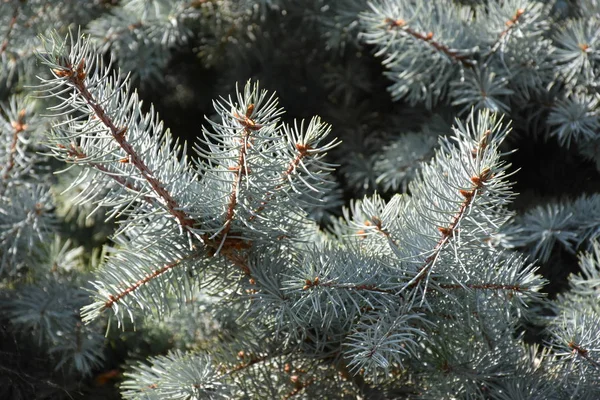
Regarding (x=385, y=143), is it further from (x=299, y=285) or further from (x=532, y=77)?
(x=299, y=285)

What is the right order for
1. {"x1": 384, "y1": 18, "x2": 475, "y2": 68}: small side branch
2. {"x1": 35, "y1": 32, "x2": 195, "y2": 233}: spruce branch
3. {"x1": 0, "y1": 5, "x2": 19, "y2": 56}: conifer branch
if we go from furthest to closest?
1. {"x1": 0, "y1": 5, "x2": 19, "y2": 56}: conifer branch
2. {"x1": 384, "y1": 18, "x2": 475, "y2": 68}: small side branch
3. {"x1": 35, "y1": 32, "x2": 195, "y2": 233}: spruce branch

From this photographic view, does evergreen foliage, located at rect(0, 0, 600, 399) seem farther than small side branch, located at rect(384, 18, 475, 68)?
No

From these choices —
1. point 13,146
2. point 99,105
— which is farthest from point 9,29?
point 99,105

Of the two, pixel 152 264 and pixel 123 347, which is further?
pixel 123 347

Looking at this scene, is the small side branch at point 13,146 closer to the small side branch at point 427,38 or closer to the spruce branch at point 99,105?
the spruce branch at point 99,105

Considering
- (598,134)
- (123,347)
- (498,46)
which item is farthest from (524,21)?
(123,347)

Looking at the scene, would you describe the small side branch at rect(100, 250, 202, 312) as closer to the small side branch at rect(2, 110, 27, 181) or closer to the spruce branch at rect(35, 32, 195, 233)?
the spruce branch at rect(35, 32, 195, 233)

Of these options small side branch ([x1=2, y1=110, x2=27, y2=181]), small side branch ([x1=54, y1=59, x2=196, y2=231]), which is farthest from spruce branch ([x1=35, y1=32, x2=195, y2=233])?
small side branch ([x1=2, y1=110, x2=27, y2=181])

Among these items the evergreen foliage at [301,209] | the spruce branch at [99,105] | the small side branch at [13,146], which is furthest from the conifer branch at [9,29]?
the spruce branch at [99,105]
